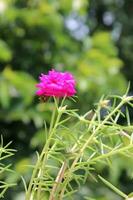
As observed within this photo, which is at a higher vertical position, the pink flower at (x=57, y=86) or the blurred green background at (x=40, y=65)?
the blurred green background at (x=40, y=65)

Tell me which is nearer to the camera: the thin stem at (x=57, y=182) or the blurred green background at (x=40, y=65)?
the thin stem at (x=57, y=182)

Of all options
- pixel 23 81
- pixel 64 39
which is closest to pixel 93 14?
pixel 64 39

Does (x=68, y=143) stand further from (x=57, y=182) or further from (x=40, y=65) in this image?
(x=40, y=65)

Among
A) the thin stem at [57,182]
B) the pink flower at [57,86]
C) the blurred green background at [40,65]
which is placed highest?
the blurred green background at [40,65]

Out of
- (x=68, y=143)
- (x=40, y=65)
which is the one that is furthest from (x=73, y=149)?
(x=40, y=65)

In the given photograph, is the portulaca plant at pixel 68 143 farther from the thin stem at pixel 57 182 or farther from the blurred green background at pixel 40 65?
the blurred green background at pixel 40 65

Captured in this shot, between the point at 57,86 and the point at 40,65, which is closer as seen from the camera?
the point at 57,86

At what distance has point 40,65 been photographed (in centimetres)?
218

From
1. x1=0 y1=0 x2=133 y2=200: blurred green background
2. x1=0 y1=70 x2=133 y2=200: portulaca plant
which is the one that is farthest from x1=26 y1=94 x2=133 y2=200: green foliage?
x1=0 y1=0 x2=133 y2=200: blurred green background

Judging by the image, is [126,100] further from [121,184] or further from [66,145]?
[121,184]

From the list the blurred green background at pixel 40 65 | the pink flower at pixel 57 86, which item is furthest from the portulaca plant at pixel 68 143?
the blurred green background at pixel 40 65

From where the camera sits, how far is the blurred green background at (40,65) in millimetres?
1894

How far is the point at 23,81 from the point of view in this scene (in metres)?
1.90

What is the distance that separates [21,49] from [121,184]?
645mm
